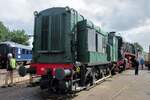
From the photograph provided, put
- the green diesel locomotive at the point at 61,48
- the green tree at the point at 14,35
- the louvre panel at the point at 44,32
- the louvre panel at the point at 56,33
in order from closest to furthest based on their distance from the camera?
1. the green diesel locomotive at the point at 61,48
2. the louvre panel at the point at 56,33
3. the louvre panel at the point at 44,32
4. the green tree at the point at 14,35

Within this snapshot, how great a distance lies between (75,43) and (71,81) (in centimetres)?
194

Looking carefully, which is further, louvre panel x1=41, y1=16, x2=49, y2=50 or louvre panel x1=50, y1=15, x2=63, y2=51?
louvre panel x1=41, y1=16, x2=49, y2=50

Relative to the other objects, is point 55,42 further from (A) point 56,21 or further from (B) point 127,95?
(B) point 127,95

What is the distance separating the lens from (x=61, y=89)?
1338 cm

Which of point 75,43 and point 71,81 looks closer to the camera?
point 71,81

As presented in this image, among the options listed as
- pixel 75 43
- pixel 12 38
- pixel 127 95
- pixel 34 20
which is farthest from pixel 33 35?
pixel 12 38

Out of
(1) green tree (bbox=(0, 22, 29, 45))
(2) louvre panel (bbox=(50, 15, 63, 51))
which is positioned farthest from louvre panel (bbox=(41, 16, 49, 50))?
(1) green tree (bbox=(0, 22, 29, 45))

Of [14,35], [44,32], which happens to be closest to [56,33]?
[44,32]

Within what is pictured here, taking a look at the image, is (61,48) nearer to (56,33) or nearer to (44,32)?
(56,33)

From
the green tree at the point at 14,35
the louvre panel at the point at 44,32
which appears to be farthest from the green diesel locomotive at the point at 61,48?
the green tree at the point at 14,35

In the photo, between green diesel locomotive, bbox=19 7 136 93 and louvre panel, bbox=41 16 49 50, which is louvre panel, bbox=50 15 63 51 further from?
louvre panel, bbox=41 16 49 50

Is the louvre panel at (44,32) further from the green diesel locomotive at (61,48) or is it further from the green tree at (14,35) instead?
the green tree at (14,35)

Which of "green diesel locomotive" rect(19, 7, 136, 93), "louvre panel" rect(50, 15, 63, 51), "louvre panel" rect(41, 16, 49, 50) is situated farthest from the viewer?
"louvre panel" rect(41, 16, 49, 50)

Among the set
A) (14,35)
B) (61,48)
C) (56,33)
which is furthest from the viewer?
(14,35)
